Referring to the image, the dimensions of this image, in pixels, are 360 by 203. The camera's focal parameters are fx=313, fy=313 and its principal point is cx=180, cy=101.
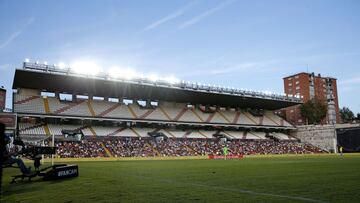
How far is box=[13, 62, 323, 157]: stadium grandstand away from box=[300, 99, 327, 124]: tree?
60.8ft

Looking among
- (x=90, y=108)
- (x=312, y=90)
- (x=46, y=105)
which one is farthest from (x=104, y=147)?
(x=312, y=90)

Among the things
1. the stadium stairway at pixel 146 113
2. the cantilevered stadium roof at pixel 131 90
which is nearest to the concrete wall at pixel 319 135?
the cantilevered stadium roof at pixel 131 90

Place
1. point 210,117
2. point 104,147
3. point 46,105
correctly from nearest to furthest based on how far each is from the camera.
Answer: point 104,147 < point 46,105 < point 210,117

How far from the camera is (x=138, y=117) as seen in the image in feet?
182

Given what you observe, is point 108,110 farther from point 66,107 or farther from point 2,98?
point 2,98

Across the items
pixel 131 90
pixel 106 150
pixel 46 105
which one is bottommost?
pixel 106 150

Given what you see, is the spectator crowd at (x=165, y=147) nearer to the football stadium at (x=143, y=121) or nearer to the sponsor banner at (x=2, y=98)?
the football stadium at (x=143, y=121)

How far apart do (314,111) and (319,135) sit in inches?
722

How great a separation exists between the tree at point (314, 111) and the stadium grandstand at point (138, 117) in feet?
60.8

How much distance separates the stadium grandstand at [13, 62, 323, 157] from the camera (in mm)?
46156

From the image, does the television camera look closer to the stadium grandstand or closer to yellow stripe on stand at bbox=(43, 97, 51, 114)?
the stadium grandstand

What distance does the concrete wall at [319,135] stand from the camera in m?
68.0

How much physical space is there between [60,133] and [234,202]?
147ft

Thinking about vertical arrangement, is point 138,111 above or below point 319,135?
above
